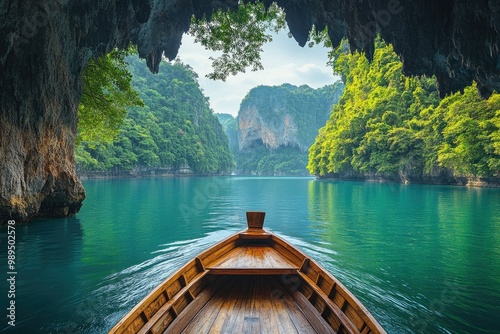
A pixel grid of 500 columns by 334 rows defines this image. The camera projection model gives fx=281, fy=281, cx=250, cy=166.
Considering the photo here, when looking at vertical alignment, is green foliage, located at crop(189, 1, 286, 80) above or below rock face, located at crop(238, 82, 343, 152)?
below

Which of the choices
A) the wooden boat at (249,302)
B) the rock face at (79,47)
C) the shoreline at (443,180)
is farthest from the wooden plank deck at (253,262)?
the shoreline at (443,180)

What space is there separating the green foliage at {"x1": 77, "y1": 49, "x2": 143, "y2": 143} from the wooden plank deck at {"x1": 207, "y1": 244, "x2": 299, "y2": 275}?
43.3 feet

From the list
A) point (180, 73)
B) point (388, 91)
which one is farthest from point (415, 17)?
point (180, 73)

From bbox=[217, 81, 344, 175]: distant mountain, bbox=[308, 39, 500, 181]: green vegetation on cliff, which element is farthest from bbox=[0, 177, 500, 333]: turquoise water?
bbox=[217, 81, 344, 175]: distant mountain

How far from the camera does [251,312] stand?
436 centimetres

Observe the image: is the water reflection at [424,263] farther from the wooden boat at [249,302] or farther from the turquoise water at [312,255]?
the wooden boat at [249,302]

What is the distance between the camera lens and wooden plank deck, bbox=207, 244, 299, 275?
5.09 metres

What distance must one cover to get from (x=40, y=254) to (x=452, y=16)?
15409mm

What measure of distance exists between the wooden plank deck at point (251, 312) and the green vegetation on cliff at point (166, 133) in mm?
53345

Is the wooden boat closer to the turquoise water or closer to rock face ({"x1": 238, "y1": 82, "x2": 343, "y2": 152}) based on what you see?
the turquoise water

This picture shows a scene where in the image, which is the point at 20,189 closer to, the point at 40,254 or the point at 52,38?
the point at 40,254

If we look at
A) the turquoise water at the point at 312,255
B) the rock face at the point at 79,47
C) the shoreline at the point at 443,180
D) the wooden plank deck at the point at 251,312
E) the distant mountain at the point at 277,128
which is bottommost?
the turquoise water at the point at 312,255

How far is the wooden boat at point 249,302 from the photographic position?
3.65 m

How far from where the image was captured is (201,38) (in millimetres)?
16969
